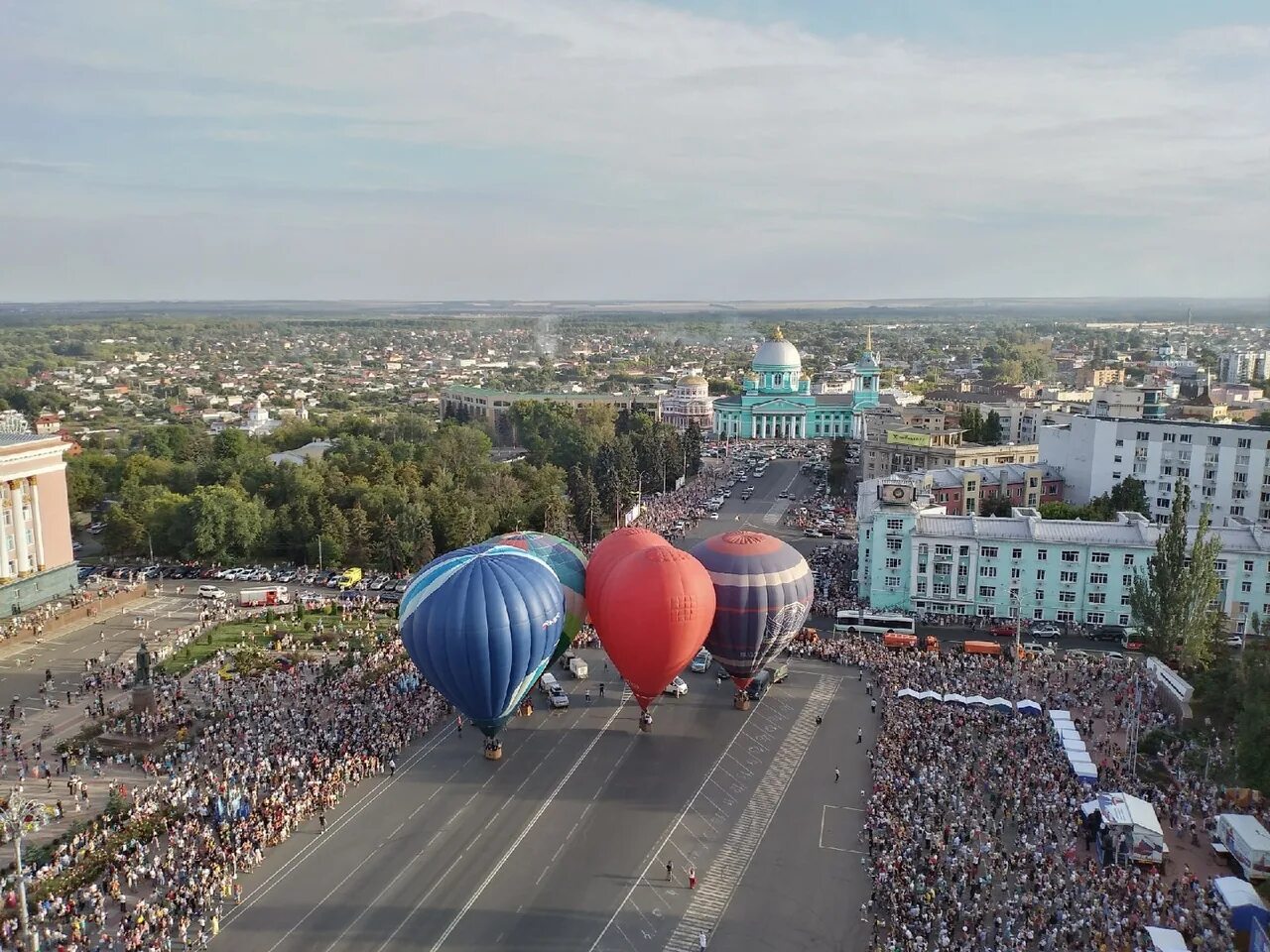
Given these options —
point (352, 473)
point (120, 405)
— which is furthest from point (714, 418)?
point (120, 405)

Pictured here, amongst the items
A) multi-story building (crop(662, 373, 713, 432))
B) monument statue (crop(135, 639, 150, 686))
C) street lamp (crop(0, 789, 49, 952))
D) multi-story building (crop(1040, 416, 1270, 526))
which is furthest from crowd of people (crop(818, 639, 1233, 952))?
multi-story building (crop(662, 373, 713, 432))

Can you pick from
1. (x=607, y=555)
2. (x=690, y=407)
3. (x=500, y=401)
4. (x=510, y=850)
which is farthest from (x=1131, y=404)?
(x=500, y=401)

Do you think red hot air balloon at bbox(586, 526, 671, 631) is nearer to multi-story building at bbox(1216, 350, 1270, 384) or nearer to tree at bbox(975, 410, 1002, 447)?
tree at bbox(975, 410, 1002, 447)

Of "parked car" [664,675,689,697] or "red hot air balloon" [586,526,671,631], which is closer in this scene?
"red hot air balloon" [586,526,671,631]

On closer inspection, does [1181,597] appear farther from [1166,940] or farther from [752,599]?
[1166,940]

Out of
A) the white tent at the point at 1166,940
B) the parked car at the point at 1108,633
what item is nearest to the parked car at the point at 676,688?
the white tent at the point at 1166,940

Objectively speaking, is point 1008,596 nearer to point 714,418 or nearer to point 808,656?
point 808,656

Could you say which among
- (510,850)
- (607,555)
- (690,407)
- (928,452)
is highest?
(607,555)
